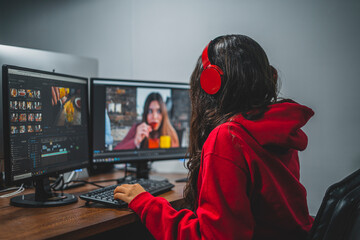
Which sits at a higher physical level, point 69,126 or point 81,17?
point 81,17

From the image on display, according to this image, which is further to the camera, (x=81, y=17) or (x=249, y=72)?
(x=81, y=17)

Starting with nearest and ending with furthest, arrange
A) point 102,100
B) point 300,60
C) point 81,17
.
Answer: point 102,100 → point 300,60 → point 81,17

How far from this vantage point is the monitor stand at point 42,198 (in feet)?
3.74

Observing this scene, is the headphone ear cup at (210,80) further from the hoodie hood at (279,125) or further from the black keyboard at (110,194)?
the black keyboard at (110,194)

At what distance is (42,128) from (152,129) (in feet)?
2.00

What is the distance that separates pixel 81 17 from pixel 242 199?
2257 mm

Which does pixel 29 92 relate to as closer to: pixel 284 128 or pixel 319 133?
pixel 284 128

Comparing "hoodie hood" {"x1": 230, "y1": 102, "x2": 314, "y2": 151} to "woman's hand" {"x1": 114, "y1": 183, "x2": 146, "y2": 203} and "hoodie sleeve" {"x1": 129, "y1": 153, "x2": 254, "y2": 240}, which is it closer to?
"hoodie sleeve" {"x1": 129, "y1": 153, "x2": 254, "y2": 240}

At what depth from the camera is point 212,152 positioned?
0.81 m

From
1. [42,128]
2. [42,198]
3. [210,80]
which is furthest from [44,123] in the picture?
[210,80]

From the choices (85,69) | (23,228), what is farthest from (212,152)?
(85,69)

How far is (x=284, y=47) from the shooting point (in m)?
1.79

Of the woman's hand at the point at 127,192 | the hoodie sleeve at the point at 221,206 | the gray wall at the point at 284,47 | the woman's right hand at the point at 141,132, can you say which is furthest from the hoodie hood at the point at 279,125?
the gray wall at the point at 284,47

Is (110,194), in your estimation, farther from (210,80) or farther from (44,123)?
(210,80)
